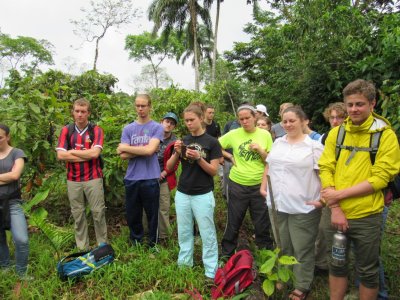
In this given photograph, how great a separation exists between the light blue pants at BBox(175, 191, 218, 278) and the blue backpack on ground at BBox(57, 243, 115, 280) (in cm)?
83

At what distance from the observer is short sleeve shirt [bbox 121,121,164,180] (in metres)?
3.71

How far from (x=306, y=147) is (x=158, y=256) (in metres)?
2.02

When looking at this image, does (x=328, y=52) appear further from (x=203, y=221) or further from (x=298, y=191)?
(x=203, y=221)

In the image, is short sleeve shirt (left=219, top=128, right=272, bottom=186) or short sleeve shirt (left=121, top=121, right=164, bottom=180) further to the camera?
short sleeve shirt (left=121, top=121, right=164, bottom=180)

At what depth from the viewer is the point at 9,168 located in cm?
334

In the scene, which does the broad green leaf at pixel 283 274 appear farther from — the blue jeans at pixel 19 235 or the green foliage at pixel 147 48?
the green foliage at pixel 147 48

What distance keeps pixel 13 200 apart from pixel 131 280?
1.49 m

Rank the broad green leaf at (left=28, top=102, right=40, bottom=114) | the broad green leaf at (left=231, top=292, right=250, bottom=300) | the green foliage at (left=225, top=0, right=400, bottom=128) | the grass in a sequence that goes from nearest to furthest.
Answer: the broad green leaf at (left=231, top=292, right=250, bottom=300)
the grass
the broad green leaf at (left=28, top=102, right=40, bottom=114)
the green foliage at (left=225, top=0, right=400, bottom=128)

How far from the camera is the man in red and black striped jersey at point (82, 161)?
12.1 feet

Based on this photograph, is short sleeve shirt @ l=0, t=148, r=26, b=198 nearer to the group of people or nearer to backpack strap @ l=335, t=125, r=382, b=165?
the group of people

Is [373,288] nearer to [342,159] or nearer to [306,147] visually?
[342,159]

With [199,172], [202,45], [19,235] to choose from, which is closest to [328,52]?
[199,172]

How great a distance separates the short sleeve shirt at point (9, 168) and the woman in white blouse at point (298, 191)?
2658 mm

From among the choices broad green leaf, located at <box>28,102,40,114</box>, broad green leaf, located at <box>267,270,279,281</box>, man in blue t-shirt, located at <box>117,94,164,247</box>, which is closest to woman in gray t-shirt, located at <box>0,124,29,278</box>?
broad green leaf, located at <box>28,102,40,114</box>
